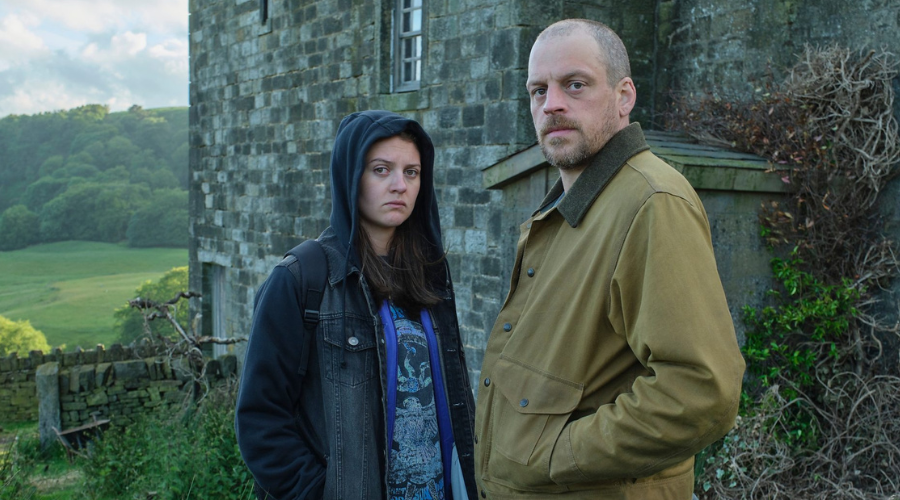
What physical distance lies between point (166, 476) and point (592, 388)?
135 inches

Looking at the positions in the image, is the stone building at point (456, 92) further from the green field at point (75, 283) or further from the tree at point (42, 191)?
the tree at point (42, 191)

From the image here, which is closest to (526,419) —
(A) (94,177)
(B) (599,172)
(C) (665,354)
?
(C) (665,354)

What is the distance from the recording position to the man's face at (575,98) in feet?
6.34

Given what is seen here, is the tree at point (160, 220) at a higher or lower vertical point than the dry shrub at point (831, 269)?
lower

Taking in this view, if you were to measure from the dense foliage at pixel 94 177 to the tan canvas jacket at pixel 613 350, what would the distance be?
143ft

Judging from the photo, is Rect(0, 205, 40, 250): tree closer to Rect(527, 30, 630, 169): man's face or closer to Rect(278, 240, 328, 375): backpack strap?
Rect(278, 240, 328, 375): backpack strap

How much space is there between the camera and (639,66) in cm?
625

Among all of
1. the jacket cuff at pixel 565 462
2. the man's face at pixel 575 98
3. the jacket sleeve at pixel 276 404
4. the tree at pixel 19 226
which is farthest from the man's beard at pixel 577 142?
the tree at pixel 19 226

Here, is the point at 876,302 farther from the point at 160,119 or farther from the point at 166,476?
the point at 160,119

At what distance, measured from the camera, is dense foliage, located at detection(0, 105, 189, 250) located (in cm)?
4244

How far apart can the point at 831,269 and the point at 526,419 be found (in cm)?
351

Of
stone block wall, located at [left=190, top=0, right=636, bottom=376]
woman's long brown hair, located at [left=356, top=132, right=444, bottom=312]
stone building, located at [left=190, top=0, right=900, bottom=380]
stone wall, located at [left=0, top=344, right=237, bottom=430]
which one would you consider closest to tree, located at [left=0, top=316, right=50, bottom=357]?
stone block wall, located at [left=190, top=0, right=636, bottom=376]

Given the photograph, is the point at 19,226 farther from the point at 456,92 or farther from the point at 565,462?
the point at 565,462

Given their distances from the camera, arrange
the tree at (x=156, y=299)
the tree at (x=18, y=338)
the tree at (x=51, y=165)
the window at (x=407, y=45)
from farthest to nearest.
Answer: the tree at (x=51, y=165)
the tree at (x=156, y=299)
the tree at (x=18, y=338)
the window at (x=407, y=45)
